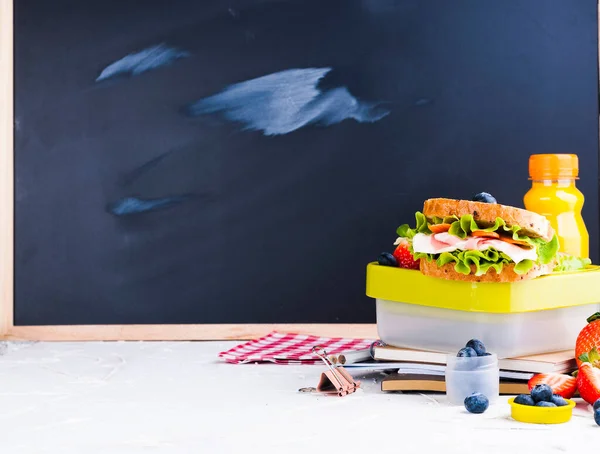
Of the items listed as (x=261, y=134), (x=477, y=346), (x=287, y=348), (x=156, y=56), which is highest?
(x=156, y=56)

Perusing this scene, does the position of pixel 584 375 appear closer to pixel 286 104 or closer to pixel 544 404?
pixel 544 404

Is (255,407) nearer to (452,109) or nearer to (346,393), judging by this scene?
(346,393)

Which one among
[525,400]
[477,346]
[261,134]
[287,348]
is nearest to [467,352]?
[477,346]

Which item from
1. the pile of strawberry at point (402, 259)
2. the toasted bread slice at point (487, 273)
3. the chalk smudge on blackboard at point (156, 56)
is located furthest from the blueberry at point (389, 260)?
the chalk smudge on blackboard at point (156, 56)

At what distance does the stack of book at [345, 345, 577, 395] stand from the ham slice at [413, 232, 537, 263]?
7.6 inches

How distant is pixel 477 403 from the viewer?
1.20 m

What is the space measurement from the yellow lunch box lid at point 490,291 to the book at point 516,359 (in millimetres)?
90

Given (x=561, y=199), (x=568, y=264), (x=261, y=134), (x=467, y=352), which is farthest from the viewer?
(x=261, y=134)

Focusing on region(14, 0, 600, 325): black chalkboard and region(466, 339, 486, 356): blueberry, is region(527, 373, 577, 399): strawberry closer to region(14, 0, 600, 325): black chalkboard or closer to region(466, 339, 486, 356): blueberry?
region(466, 339, 486, 356): blueberry

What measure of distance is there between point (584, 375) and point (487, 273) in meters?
0.23

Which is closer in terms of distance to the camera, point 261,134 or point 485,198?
point 485,198

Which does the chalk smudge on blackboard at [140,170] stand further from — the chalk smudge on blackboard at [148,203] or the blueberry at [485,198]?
the blueberry at [485,198]

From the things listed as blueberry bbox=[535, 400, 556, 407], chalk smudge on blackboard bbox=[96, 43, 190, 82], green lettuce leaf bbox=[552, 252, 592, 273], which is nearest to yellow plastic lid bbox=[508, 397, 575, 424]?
blueberry bbox=[535, 400, 556, 407]

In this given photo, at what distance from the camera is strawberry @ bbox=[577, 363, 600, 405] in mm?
1210
